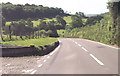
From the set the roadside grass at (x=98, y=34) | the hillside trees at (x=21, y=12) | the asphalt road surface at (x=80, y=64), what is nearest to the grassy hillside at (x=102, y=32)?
the roadside grass at (x=98, y=34)

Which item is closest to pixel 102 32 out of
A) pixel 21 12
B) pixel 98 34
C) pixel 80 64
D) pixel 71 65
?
pixel 98 34

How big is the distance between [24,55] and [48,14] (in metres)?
164

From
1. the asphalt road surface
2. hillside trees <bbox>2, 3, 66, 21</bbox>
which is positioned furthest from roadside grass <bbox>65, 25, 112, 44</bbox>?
hillside trees <bbox>2, 3, 66, 21</bbox>

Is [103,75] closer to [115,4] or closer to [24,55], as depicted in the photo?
[24,55]

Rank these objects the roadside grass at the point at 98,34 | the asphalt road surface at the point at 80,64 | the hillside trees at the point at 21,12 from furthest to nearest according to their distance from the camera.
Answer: the hillside trees at the point at 21,12
the roadside grass at the point at 98,34
the asphalt road surface at the point at 80,64

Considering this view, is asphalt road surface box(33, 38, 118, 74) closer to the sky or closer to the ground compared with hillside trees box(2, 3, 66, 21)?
closer to the ground

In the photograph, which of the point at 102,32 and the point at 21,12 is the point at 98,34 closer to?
the point at 102,32

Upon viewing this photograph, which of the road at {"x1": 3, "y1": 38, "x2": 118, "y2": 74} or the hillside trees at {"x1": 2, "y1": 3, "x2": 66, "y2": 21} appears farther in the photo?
the hillside trees at {"x1": 2, "y1": 3, "x2": 66, "y2": 21}

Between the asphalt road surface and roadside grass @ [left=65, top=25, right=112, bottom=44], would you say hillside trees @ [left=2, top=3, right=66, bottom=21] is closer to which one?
roadside grass @ [left=65, top=25, right=112, bottom=44]

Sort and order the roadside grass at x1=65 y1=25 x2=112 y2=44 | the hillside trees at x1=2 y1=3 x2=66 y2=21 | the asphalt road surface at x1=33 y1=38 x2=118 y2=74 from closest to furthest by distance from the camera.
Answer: the asphalt road surface at x1=33 y1=38 x2=118 y2=74, the roadside grass at x1=65 y1=25 x2=112 y2=44, the hillside trees at x1=2 y1=3 x2=66 y2=21

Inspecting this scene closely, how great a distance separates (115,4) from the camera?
22.1m

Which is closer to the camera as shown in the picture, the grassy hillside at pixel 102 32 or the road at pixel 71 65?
the road at pixel 71 65

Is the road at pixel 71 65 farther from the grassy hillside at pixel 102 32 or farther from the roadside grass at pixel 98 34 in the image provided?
the grassy hillside at pixel 102 32

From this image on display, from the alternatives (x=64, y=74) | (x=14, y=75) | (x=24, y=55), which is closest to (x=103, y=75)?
(x=64, y=74)
